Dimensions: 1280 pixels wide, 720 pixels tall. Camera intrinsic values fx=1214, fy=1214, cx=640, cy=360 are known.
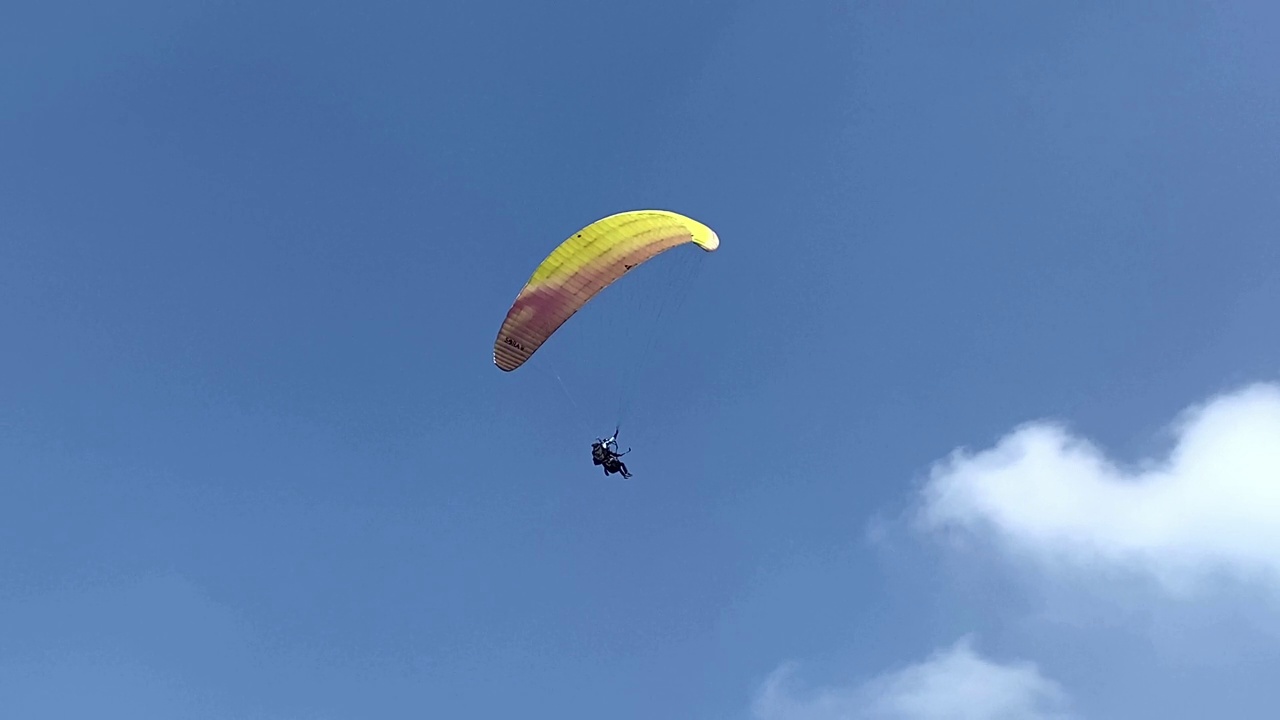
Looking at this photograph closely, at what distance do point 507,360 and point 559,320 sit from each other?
2.90m

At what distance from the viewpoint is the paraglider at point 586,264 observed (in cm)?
4909

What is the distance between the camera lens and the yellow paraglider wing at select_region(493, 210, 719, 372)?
161ft

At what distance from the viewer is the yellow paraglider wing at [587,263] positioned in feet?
161

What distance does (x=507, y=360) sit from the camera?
51.2 meters

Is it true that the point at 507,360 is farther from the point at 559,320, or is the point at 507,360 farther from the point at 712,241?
the point at 712,241

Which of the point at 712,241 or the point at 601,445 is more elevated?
the point at 712,241

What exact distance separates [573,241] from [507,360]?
5984mm

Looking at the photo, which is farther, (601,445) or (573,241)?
(601,445)

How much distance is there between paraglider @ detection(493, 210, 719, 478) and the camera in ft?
161

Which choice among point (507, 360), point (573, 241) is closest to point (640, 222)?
point (573, 241)

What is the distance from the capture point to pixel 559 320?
5038 cm

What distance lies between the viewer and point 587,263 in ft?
162

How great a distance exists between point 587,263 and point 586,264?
65 mm

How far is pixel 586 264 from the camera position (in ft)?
162
